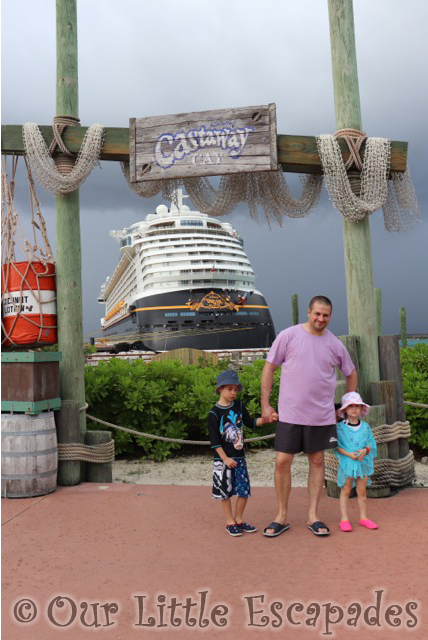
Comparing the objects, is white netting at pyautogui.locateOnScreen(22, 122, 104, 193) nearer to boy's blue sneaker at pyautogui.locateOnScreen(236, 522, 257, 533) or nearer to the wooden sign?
the wooden sign

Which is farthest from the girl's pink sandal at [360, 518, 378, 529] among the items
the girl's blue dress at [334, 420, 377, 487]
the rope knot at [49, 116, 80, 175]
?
the rope knot at [49, 116, 80, 175]

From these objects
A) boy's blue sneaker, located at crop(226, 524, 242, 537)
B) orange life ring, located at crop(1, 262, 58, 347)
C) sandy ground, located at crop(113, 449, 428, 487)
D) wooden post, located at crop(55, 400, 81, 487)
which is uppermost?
orange life ring, located at crop(1, 262, 58, 347)

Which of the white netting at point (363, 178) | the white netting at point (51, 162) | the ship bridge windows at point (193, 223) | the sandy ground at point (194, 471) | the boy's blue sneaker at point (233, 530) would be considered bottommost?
the sandy ground at point (194, 471)

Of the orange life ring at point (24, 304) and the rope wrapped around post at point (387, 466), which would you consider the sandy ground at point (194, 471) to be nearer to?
the rope wrapped around post at point (387, 466)

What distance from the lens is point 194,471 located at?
5590 mm

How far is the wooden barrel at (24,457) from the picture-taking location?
4070 millimetres

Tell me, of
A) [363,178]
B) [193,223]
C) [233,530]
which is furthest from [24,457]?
[193,223]

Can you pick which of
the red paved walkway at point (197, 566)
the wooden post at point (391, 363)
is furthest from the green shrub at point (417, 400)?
the red paved walkway at point (197, 566)

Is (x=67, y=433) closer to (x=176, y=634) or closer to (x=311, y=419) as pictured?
(x=311, y=419)

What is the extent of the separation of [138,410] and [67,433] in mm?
1558

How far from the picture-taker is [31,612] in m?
2.30

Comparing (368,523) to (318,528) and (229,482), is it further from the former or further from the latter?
(229,482)

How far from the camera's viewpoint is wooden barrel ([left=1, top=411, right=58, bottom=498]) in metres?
4.07

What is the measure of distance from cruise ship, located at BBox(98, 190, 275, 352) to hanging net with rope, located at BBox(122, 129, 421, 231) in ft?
69.4
